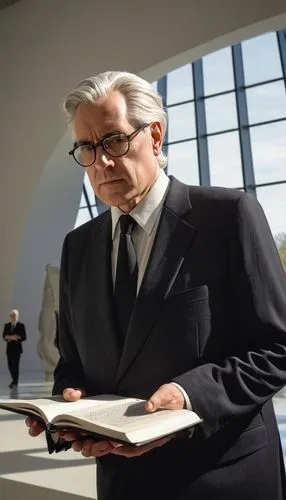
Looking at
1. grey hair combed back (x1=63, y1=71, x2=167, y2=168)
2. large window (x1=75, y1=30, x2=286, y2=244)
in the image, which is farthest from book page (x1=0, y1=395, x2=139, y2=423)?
large window (x1=75, y1=30, x2=286, y2=244)

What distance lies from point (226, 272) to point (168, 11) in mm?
13507

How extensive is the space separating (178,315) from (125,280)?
22 centimetres

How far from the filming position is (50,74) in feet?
53.0

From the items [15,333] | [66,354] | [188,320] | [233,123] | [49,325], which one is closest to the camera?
[188,320]

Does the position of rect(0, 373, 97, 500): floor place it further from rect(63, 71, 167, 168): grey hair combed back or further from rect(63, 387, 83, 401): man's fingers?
rect(63, 71, 167, 168): grey hair combed back

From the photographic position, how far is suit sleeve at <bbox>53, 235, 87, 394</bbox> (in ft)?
6.25

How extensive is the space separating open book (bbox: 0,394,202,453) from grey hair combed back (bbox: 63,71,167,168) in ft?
2.65

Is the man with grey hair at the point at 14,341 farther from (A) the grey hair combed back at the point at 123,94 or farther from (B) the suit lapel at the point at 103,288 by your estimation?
(A) the grey hair combed back at the point at 123,94

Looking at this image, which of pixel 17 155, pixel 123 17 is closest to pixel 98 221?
pixel 123 17

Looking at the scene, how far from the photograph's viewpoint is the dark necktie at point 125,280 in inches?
67.7

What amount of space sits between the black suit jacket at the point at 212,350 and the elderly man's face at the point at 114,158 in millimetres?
167

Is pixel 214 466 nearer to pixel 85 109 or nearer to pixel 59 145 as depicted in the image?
pixel 85 109

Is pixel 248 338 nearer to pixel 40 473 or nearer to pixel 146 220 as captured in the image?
pixel 146 220

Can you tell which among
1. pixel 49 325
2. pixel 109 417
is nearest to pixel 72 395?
pixel 109 417
